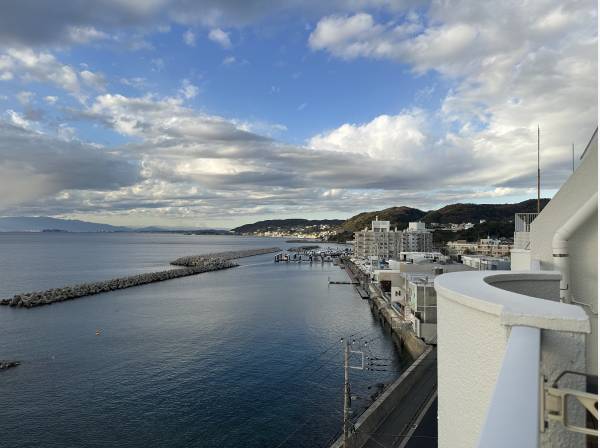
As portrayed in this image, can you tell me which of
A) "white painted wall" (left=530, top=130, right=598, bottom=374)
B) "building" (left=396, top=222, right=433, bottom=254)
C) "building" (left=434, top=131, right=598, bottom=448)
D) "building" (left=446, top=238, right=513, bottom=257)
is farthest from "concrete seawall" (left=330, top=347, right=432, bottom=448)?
"building" (left=396, top=222, right=433, bottom=254)

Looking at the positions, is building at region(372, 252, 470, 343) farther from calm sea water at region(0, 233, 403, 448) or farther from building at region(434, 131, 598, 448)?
building at region(434, 131, 598, 448)

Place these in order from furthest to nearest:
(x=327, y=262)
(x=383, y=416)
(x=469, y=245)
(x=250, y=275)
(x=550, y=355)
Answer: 1. (x=327, y=262)
2. (x=469, y=245)
3. (x=250, y=275)
4. (x=383, y=416)
5. (x=550, y=355)

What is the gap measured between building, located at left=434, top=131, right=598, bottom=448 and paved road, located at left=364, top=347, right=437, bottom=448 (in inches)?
307

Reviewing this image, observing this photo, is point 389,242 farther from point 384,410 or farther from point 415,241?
point 384,410

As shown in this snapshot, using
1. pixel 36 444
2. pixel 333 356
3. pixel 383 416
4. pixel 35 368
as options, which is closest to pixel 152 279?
pixel 35 368

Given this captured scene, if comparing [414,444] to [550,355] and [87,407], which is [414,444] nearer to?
[550,355]

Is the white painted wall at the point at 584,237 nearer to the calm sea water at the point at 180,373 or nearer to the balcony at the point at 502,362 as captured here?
the balcony at the point at 502,362

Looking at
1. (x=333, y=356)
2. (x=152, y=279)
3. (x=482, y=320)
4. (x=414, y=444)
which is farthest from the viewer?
(x=152, y=279)

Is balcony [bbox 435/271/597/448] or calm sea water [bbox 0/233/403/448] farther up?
balcony [bbox 435/271/597/448]

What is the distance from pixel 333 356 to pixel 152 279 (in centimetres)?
3520

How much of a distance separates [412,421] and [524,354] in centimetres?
1124

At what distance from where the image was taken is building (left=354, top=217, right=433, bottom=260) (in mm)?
74438

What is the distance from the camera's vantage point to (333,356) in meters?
19.7

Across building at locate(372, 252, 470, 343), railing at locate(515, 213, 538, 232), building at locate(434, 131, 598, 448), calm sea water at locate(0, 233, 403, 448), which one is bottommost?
calm sea water at locate(0, 233, 403, 448)
